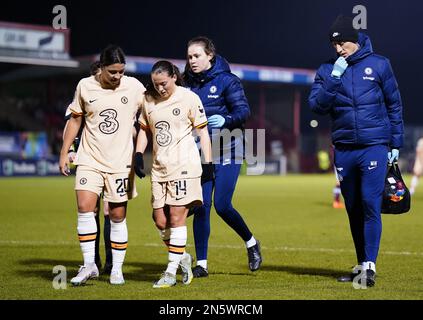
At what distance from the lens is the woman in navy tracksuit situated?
8.65 metres

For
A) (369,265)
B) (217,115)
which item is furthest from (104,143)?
(369,265)

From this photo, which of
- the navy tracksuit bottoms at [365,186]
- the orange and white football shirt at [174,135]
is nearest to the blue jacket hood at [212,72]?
the orange and white football shirt at [174,135]

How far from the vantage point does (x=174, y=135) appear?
7.71m

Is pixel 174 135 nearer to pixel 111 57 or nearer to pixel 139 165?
pixel 139 165

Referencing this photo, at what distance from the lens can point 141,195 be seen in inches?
1013

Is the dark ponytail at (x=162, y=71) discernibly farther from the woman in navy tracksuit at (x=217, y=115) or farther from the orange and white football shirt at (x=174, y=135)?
the woman in navy tracksuit at (x=217, y=115)

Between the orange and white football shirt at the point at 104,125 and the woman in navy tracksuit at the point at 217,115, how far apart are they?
3.54 feet

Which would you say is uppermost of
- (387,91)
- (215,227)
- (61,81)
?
(61,81)

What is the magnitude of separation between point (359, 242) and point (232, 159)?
62.4 inches

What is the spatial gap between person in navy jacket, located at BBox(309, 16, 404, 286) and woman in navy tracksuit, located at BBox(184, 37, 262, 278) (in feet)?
3.11

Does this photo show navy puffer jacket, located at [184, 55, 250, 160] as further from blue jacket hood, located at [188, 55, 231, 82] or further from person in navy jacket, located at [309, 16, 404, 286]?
person in navy jacket, located at [309, 16, 404, 286]

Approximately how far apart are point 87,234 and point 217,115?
181cm
